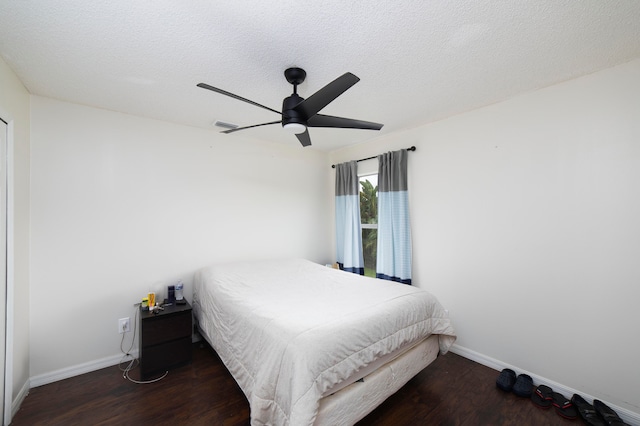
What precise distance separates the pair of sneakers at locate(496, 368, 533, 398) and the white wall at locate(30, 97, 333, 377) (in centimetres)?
274

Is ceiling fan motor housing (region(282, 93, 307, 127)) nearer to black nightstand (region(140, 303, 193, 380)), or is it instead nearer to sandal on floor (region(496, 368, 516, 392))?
black nightstand (region(140, 303, 193, 380))

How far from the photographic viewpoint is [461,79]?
79.0 inches

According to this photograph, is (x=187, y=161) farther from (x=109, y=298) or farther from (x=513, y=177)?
(x=513, y=177)

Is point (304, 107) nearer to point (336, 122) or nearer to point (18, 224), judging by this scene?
point (336, 122)

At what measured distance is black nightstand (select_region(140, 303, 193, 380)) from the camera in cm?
220

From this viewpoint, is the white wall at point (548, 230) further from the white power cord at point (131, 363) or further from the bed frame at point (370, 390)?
the white power cord at point (131, 363)

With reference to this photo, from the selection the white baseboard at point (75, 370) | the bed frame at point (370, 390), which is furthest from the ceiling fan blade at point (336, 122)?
the white baseboard at point (75, 370)

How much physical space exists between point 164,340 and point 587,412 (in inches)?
128

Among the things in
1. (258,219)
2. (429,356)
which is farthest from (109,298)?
(429,356)

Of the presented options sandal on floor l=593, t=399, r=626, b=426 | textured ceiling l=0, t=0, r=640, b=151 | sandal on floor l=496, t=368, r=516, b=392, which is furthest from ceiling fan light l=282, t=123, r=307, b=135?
sandal on floor l=593, t=399, r=626, b=426

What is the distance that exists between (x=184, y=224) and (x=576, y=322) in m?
3.68

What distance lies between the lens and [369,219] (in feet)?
12.2

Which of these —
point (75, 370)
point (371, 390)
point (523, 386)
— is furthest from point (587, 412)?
point (75, 370)

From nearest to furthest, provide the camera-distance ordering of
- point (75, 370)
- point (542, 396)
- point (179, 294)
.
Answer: point (542, 396)
point (75, 370)
point (179, 294)
